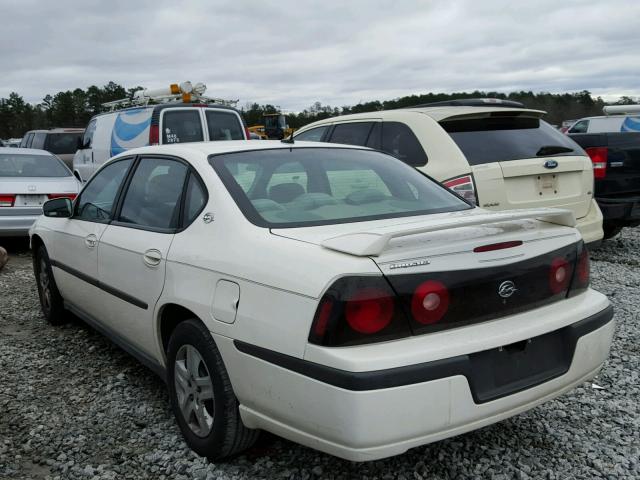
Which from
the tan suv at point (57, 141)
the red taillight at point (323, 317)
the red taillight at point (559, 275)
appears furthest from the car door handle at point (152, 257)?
the tan suv at point (57, 141)

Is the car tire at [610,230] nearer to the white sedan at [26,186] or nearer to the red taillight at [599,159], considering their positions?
the red taillight at [599,159]

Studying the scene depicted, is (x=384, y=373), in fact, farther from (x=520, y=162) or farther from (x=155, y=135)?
(x=155, y=135)

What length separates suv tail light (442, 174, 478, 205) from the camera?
501cm

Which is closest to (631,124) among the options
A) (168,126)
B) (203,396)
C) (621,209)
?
(621,209)

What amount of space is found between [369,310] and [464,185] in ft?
10.0

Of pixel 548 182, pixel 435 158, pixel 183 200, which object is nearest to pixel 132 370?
pixel 183 200

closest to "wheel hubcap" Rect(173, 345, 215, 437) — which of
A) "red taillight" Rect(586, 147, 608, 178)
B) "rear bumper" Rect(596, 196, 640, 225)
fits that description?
"rear bumper" Rect(596, 196, 640, 225)

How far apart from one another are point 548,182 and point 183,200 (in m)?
3.55

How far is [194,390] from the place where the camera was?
2912 millimetres

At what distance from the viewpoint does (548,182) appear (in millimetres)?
5441

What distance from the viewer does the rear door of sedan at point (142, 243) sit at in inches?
124

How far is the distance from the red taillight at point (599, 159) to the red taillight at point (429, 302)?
5.68 meters

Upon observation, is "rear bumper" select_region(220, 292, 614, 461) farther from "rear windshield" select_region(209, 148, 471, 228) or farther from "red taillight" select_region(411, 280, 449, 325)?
"rear windshield" select_region(209, 148, 471, 228)

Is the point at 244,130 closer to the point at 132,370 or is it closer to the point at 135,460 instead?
the point at 132,370
